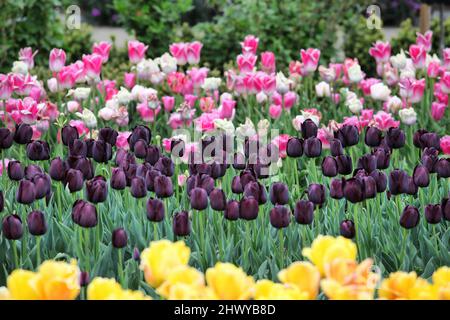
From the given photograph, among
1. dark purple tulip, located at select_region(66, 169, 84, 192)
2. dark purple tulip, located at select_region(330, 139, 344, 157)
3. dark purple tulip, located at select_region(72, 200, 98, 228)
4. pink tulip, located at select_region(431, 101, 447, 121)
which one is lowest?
dark purple tulip, located at select_region(72, 200, 98, 228)

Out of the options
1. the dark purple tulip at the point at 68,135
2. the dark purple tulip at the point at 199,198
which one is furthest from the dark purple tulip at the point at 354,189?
the dark purple tulip at the point at 68,135

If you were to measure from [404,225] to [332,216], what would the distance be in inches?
18.8

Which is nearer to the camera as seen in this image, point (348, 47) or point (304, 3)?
point (304, 3)

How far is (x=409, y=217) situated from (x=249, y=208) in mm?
465

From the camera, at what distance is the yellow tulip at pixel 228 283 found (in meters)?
1.58

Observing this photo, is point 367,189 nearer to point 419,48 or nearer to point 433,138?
point 433,138

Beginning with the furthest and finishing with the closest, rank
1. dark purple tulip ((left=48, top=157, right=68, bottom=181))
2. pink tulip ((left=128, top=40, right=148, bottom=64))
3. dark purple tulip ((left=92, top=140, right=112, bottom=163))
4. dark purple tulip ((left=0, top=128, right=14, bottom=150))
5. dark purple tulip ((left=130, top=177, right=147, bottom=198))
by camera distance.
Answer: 1. pink tulip ((left=128, top=40, right=148, bottom=64))
2. dark purple tulip ((left=0, top=128, right=14, bottom=150))
3. dark purple tulip ((left=92, top=140, right=112, bottom=163))
4. dark purple tulip ((left=48, top=157, right=68, bottom=181))
5. dark purple tulip ((left=130, top=177, right=147, bottom=198))

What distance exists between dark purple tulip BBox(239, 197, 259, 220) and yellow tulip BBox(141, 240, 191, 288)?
32.1 inches

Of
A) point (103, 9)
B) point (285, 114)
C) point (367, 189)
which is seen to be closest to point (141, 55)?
point (285, 114)

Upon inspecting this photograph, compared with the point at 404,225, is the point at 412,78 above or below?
above

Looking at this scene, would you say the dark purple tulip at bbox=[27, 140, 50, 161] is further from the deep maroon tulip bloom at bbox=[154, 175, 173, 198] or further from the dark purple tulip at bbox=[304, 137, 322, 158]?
the dark purple tulip at bbox=[304, 137, 322, 158]

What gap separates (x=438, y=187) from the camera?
11.7ft

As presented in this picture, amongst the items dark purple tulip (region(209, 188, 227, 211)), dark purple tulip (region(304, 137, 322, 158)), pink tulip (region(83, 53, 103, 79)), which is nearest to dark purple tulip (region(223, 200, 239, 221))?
dark purple tulip (region(209, 188, 227, 211))

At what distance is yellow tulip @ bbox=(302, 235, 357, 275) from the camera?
167 cm
